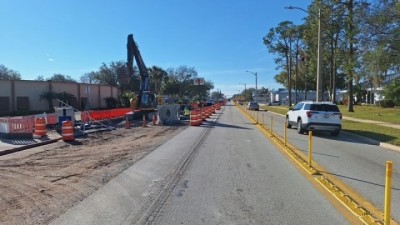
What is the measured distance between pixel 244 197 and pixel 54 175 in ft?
17.7

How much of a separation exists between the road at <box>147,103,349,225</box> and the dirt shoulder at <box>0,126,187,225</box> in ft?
6.03

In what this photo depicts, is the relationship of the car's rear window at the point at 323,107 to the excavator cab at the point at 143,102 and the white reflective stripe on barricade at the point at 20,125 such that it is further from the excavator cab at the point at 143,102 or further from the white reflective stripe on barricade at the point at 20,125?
the excavator cab at the point at 143,102

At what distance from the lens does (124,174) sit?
459 inches

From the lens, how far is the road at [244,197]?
7.22 meters

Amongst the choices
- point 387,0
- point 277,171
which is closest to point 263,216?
point 277,171

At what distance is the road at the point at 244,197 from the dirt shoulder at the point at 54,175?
1.84 metres

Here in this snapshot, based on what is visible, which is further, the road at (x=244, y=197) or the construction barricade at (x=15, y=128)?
the construction barricade at (x=15, y=128)

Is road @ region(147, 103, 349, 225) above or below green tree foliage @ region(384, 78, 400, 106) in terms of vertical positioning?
below

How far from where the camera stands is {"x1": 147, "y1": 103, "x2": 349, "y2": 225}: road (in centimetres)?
722

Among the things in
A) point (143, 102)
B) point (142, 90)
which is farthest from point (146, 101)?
point (142, 90)

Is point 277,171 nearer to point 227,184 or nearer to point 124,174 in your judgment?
point 227,184

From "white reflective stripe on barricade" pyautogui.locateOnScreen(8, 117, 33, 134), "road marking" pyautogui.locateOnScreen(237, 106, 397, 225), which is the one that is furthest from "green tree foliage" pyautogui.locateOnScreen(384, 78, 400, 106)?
"road marking" pyautogui.locateOnScreen(237, 106, 397, 225)

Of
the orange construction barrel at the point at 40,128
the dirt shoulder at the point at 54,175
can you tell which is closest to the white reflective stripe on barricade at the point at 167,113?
the orange construction barrel at the point at 40,128

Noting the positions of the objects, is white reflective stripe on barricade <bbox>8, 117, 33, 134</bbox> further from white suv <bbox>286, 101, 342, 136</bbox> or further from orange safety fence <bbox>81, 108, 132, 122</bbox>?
white suv <bbox>286, 101, 342, 136</bbox>
